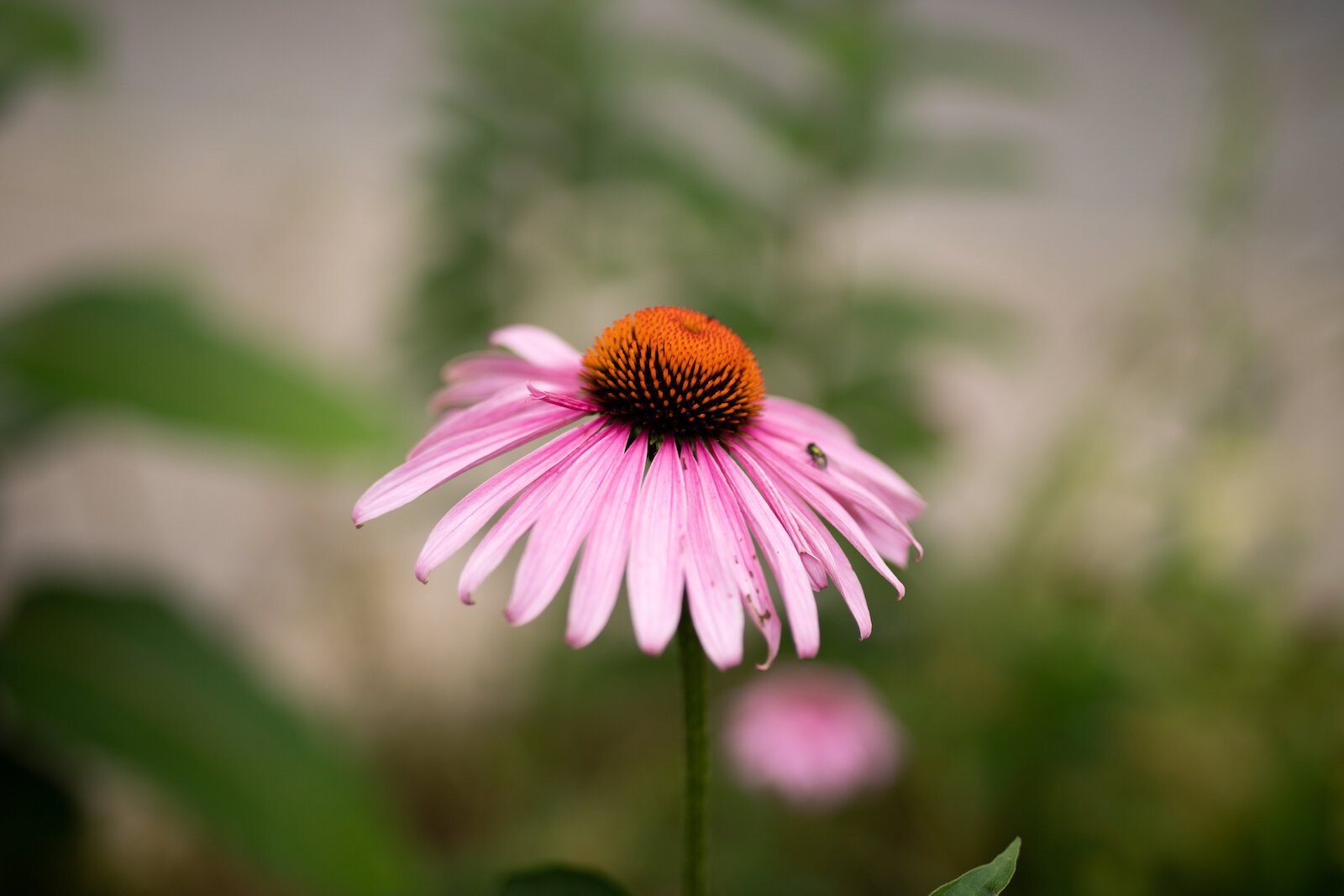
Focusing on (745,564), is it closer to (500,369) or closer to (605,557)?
(605,557)

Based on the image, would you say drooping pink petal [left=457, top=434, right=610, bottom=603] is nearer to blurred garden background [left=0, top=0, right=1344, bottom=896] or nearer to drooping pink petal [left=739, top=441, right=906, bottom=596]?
drooping pink petal [left=739, top=441, right=906, bottom=596]

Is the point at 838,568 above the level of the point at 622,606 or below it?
above

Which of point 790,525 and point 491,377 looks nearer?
point 790,525

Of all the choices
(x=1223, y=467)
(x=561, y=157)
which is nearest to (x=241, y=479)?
(x=561, y=157)

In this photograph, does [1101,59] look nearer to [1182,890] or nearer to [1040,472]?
[1040,472]

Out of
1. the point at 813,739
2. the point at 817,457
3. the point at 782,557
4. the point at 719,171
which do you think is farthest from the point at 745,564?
the point at 719,171

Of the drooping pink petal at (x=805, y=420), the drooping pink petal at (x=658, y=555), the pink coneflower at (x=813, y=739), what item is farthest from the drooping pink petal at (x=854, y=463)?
the pink coneflower at (x=813, y=739)
